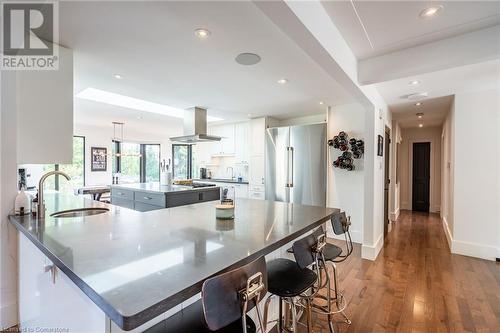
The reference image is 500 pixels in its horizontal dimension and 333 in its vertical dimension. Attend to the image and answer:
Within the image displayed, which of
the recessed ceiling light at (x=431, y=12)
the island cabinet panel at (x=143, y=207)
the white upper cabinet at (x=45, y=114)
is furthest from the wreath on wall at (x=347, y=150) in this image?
the white upper cabinet at (x=45, y=114)

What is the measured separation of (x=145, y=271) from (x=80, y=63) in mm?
2562

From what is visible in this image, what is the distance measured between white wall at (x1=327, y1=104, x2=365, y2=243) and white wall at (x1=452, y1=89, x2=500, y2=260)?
1.32 meters

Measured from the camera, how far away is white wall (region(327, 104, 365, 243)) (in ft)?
13.5

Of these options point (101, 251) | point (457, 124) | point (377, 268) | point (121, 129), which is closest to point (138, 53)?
point (101, 251)

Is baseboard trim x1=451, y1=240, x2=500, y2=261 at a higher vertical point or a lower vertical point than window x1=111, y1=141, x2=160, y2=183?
lower

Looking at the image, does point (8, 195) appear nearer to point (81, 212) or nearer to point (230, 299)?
point (81, 212)

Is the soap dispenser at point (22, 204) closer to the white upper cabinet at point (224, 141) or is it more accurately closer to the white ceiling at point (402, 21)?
the white ceiling at point (402, 21)

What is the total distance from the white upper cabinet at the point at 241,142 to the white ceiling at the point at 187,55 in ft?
5.54

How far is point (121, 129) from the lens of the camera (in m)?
7.13

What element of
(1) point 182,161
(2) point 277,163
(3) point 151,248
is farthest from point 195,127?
(1) point 182,161

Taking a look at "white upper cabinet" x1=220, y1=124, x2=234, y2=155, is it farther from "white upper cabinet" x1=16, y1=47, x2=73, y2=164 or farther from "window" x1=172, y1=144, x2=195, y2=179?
"white upper cabinet" x1=16, y1=47, x2=73, y2=164

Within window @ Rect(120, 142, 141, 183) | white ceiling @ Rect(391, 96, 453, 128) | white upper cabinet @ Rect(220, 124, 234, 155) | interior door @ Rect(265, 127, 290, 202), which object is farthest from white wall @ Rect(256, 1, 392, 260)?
window @ Rect(120, 142, 141, 183)

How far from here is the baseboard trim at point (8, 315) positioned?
6.16 ft

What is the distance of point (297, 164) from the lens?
4.61 metres
